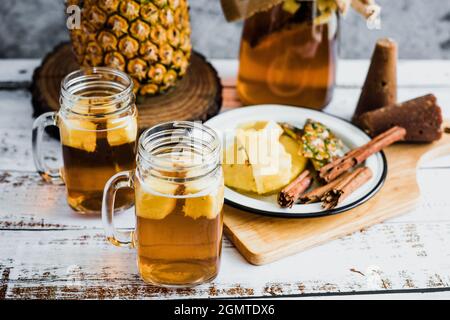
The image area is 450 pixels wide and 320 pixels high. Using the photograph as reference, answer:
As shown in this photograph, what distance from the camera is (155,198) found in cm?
98

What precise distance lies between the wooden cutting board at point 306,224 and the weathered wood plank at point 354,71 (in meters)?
0.47

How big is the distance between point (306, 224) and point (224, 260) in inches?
6.8

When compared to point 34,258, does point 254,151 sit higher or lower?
higher

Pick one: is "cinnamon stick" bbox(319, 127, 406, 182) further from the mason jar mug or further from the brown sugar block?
the mason jar mug

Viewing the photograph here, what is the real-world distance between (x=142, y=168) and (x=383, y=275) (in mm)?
460

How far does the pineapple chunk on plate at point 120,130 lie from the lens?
1.13 metres

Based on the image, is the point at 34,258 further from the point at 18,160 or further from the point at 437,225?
the point at 437,225

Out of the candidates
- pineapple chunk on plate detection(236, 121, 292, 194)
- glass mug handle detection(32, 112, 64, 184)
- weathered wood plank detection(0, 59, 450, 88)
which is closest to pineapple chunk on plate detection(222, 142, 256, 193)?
pineapple chunk on plate detection(236, 121, 292, 194)

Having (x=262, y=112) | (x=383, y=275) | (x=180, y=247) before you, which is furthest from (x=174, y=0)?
(x=383, y=275)

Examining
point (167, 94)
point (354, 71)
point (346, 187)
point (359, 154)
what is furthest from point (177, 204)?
point (354, 71)

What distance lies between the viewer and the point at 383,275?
1103mm

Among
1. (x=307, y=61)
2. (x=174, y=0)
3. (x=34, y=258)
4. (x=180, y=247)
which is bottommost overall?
(x=34, y=258)

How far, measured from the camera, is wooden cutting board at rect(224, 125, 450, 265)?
3.69 ft

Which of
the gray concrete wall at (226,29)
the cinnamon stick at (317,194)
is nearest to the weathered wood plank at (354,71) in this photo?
the gray concrete wall at (226,29)
